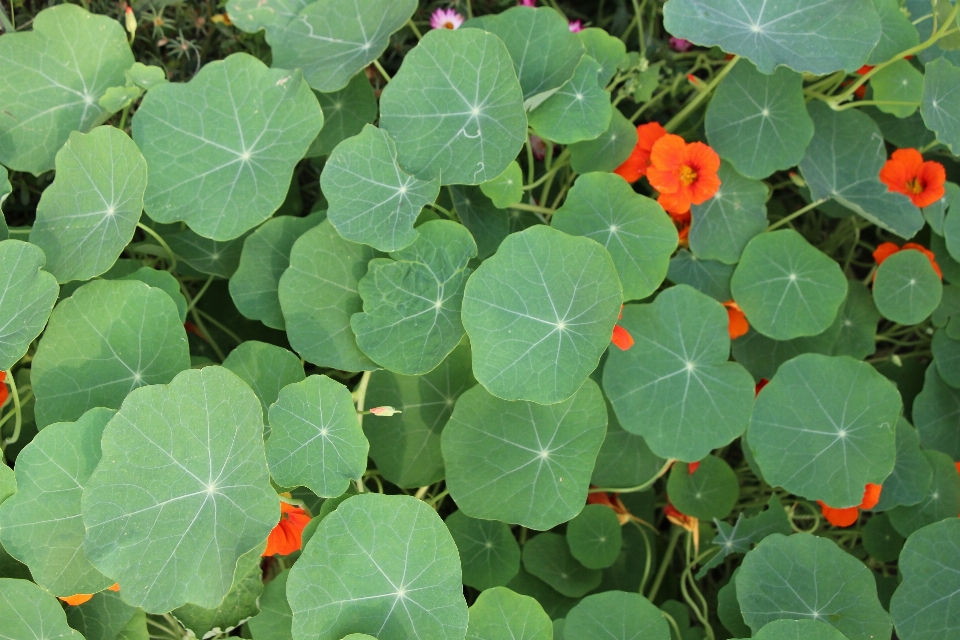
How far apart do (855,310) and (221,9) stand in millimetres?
1871

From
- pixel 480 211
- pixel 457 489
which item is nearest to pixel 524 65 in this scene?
pixel 480 211

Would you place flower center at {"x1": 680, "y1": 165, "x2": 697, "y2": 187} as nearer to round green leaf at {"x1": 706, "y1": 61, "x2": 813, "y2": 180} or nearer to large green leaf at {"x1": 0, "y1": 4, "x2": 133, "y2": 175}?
round green leaf at {"x1": 706, "y1": 61, "x2": 813, "y2": 180}

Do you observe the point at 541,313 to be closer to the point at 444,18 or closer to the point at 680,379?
the point at 680,379

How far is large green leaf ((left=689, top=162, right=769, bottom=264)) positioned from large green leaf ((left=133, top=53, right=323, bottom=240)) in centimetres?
96

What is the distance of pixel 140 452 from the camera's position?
1.26 metres

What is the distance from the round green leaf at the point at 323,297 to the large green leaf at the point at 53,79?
60 centimetres

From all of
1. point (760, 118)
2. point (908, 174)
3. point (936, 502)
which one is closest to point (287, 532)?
point (760, 118)

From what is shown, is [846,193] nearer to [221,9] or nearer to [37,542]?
[221,9]

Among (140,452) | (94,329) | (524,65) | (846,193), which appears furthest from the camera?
(846,193)

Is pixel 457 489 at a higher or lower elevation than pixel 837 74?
lower

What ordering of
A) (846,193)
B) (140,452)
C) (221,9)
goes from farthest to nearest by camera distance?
(221,9) → (846,193) → (140,452)

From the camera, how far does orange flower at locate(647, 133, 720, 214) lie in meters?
1.60

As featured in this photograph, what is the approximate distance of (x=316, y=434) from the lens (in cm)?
135

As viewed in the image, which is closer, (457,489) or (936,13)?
(457,489)
